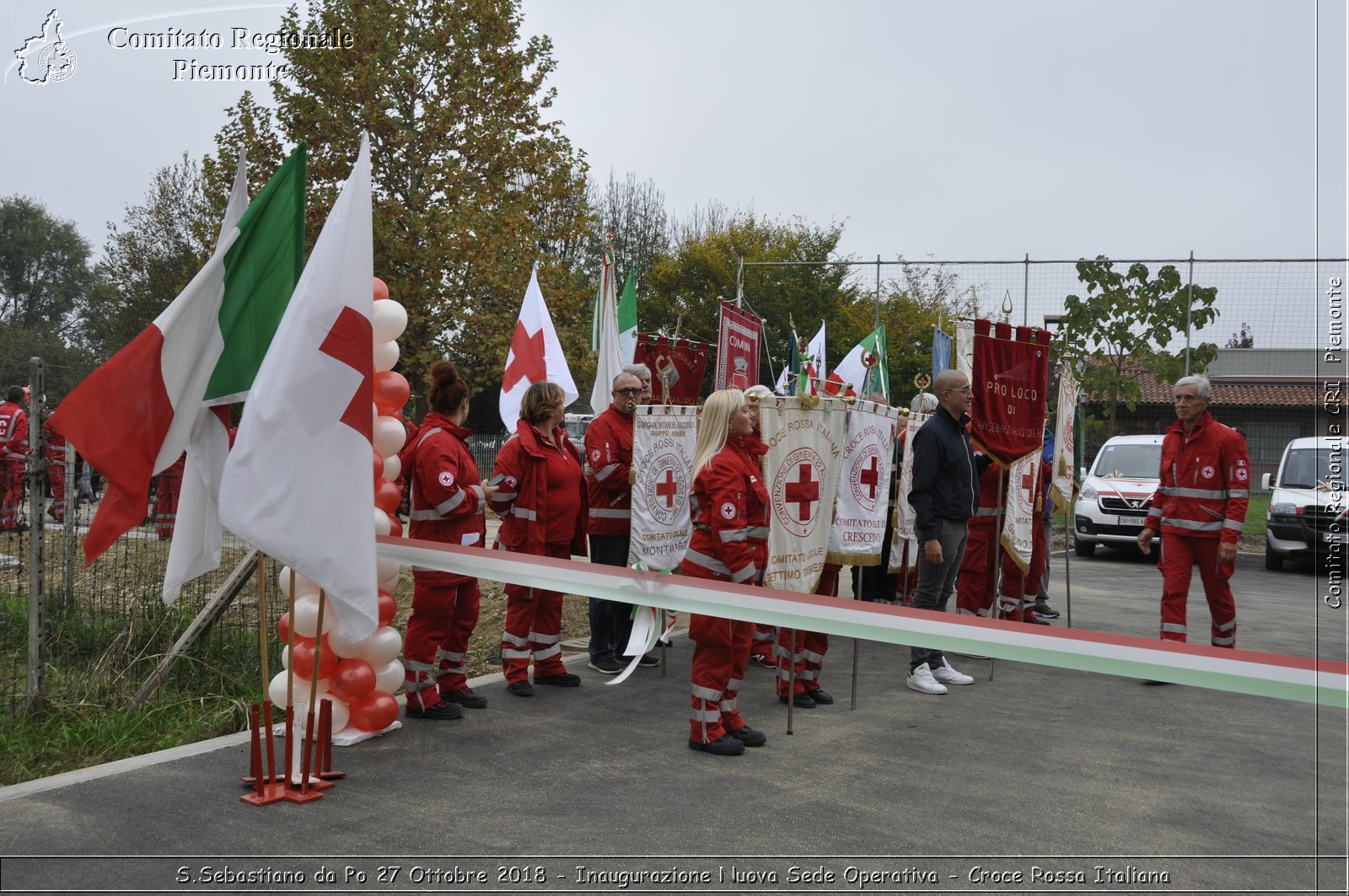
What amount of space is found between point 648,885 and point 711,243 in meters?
35.7

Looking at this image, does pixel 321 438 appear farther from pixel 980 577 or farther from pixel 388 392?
pixel 980 577

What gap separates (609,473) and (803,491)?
1.79 m

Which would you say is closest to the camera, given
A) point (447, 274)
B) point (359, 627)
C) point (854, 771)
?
point (359, 627)

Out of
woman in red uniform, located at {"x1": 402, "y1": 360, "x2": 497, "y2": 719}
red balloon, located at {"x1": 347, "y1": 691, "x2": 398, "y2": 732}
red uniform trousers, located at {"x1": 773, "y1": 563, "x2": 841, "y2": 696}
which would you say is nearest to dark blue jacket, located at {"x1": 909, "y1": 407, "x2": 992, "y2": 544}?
red uniform trousers, located at {"x1": 773, "y1": 563, "x2": 841, "y2": 696}

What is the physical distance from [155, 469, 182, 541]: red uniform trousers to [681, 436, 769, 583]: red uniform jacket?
18.0ft

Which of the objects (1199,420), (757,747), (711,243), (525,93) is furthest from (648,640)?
(711,243)

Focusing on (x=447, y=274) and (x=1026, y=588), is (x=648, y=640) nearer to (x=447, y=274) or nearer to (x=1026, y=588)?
(x=1026, y=588)

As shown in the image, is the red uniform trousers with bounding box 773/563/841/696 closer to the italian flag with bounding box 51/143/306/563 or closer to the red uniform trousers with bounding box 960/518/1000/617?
the red uniform trousers with bounding box 960/518/1000/617

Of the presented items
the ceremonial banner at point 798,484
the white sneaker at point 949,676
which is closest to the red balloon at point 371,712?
the ceremonial banner at point 798,484

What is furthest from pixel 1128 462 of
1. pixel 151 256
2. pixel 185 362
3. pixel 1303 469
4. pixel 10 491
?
pixel 151 256

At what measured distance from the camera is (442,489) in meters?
6.02

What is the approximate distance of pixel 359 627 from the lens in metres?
4.26

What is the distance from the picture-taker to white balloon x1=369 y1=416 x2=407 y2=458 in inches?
233

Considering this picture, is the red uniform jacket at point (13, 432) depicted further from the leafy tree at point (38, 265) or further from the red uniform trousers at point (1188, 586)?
the leafy tree at point (38, 265)
